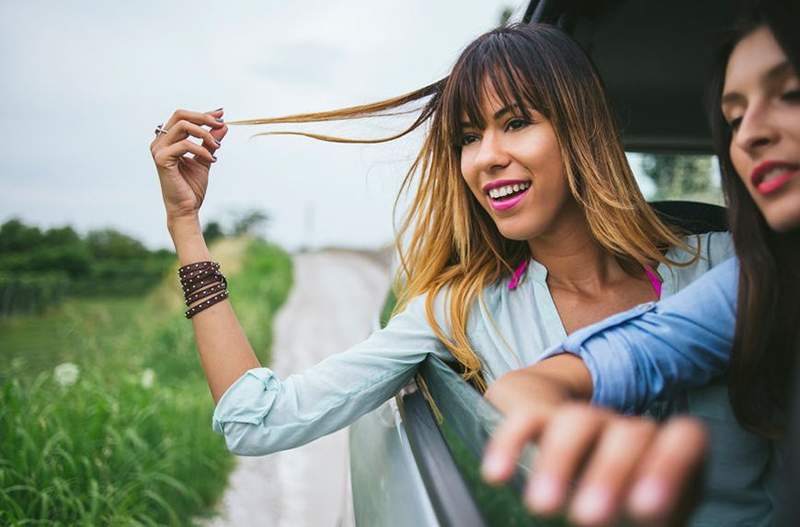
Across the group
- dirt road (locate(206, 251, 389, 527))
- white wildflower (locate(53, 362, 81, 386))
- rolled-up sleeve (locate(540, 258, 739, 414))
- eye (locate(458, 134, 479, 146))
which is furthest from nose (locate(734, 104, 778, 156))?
white wildflower (locate(53, 362, 81, 386))


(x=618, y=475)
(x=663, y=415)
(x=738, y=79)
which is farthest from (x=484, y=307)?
(x=618, y=475)

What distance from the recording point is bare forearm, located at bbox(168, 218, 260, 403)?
5.14 feet

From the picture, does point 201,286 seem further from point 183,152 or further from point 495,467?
point 495,467

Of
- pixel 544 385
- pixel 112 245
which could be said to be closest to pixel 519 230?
pixel 544 385

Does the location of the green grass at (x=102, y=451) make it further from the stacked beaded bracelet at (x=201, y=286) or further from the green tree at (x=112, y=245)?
the green tree at (x=112, y=245)

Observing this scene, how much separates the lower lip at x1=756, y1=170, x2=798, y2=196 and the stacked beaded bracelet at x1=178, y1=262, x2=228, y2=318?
117 centimetres

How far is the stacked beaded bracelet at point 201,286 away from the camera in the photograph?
162 centimetres

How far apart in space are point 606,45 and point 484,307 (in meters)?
1.01

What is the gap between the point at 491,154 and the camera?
1600mm

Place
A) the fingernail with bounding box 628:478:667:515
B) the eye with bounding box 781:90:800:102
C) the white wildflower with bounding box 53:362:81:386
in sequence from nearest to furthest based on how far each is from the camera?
the fingernail with bounding box 628:478:667:515 → the eye with bounding box 781:90:800:102 → the white wildflower with bounding box 53:362:81:386

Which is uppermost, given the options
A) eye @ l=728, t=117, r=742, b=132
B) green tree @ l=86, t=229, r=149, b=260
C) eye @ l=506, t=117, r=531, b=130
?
green tree @ l=86, t=229, r=149, b=260

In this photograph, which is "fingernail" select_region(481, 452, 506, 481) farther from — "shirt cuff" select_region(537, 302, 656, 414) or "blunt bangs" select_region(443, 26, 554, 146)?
"blunt bangs" select_region(443, 26, 554, 146)

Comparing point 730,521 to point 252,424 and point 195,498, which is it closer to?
point 252,424

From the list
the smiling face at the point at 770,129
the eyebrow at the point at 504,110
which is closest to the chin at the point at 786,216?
the smiling face at the point at 770,129
